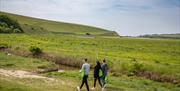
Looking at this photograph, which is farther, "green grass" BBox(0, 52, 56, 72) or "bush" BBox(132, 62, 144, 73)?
"green grass" BBox(0, 52, 56, 72)

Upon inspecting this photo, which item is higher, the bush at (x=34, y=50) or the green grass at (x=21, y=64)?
the bush at (x=34, y=50)

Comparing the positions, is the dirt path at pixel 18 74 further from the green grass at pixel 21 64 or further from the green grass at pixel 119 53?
the green grass at pixel 119 53

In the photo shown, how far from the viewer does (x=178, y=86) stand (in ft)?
116

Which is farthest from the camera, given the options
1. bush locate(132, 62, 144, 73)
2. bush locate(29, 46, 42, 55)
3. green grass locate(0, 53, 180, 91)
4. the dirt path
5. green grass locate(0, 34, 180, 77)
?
bush locate(29, 46, 42, 55)

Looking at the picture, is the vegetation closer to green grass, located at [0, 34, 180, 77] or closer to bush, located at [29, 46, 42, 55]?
green grass, located at [0, 34, 180, 77]

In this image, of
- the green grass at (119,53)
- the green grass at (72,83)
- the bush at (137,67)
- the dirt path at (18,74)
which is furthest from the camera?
the green grass at (119,53)

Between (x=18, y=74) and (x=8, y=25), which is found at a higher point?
(x=8, y=25)

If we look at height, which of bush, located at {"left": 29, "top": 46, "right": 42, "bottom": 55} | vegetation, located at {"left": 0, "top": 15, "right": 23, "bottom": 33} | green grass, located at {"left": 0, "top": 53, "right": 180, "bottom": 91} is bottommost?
green grass, located at {"left": 0, "top": 53, "right": 180, "bottom": 91}

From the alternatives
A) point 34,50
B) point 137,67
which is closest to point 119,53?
point 34,50

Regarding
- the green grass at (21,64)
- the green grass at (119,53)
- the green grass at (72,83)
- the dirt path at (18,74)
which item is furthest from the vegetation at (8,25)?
the green grass at (72,83)

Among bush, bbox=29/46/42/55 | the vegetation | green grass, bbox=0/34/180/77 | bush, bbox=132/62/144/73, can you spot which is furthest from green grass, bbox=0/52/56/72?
the vegetation

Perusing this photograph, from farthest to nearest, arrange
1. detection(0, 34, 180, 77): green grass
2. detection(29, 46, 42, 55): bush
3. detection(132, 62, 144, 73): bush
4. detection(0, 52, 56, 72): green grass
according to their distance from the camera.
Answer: detection(29, 46, 42, 55): bush, detection(0, 34, 180, 77): green grass, detection(0, 52, 56, 72): green grass, detection(132, 62, 144, 73): bush

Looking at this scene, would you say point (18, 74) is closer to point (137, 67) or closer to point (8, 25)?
point (137, 67)

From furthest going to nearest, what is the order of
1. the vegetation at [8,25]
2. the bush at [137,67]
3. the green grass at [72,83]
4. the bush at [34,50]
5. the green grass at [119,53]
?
the vegetation at [8,25]
the bush at [34,50]
the green grass at [119,53]
the bush at [137,67]
the green grass at [72,83]
